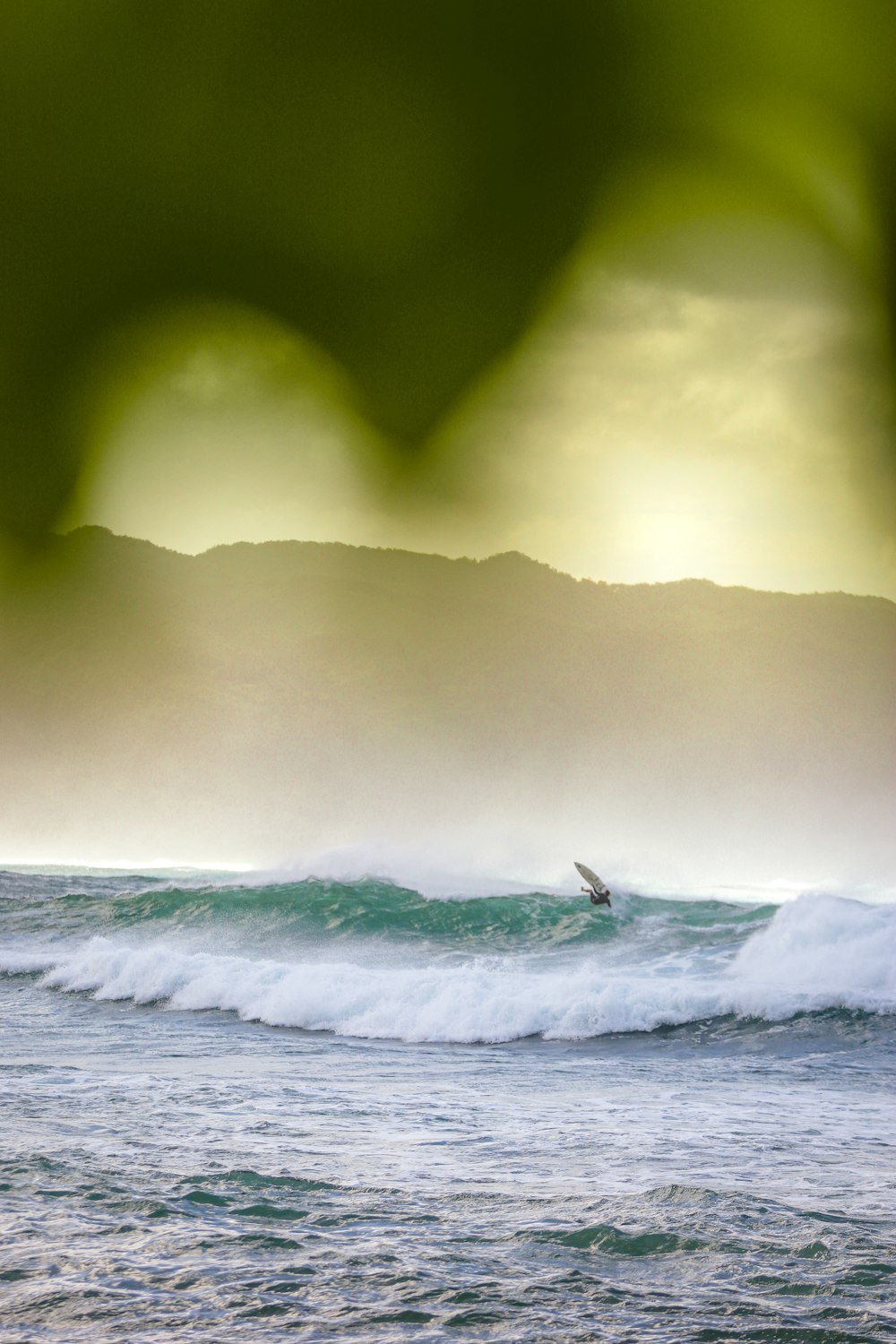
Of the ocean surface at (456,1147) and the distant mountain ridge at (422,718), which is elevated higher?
the distant mountain ridge at (422,718)

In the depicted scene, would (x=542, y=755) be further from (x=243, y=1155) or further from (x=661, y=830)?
(x=243, y=1155)

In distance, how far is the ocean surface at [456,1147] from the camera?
14.9 ft

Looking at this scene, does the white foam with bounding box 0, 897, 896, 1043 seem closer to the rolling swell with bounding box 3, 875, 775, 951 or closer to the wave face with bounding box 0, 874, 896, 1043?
the wave face with bounding box 0, 874, 896, 1043

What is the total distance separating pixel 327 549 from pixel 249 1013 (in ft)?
199

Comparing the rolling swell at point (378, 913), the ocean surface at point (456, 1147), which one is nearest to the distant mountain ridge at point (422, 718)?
the rolling swell at point (378, 913)

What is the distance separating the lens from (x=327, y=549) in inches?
2908

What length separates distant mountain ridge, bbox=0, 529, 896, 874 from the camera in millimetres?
61781

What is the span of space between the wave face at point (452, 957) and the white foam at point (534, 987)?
3 centimetres

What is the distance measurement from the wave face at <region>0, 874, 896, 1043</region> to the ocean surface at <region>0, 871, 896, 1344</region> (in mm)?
64

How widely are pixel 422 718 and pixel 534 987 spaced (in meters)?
56.4

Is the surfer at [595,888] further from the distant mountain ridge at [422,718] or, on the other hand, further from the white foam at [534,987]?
the distant mountain ridge at [422,718]

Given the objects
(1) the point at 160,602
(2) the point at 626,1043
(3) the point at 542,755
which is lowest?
(2) the point at 626,1043

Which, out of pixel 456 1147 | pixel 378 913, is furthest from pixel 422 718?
pixel 456 1147

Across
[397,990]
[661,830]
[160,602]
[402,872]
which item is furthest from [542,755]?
[397,990]
